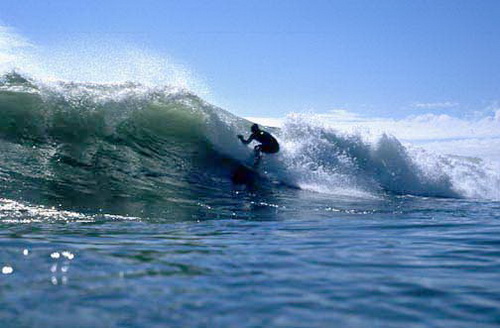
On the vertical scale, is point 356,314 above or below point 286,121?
below

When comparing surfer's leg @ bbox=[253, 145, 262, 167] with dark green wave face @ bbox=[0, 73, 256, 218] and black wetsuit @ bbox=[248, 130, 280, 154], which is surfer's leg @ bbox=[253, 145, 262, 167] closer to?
black wetsuit @ bbox=[248, 130, 280, 154]

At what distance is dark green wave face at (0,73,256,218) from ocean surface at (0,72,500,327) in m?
0.05

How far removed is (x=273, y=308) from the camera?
10.6 ft

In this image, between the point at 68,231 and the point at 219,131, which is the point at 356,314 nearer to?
the point at 68,231

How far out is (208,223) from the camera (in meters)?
7.23

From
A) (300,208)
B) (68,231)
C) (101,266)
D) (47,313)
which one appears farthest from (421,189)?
(47,313)

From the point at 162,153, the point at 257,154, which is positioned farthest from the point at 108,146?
the point at 257,154

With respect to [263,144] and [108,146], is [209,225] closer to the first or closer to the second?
[108,146]

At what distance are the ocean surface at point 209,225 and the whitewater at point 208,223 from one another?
0.08 feet

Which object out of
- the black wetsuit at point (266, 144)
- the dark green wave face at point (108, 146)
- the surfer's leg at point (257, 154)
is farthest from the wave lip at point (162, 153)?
the black wetsuit at point (266, 144)

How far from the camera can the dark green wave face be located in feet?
31.4

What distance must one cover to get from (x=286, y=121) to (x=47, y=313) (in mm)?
14668

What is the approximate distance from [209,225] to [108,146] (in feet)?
21.8

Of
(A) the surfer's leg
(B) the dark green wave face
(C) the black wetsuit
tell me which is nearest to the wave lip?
(B) the dark green wave face
